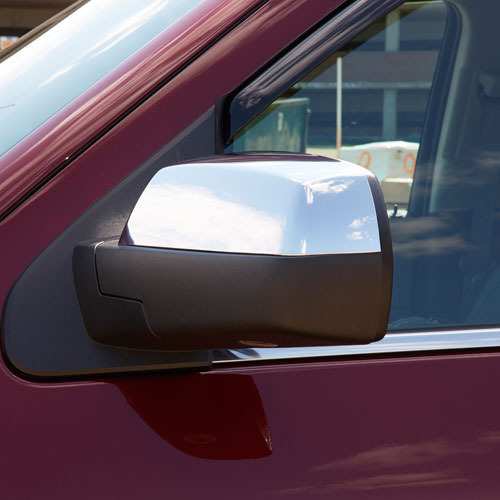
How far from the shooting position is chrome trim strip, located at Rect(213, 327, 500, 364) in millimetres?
1103

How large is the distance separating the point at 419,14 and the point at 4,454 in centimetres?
98

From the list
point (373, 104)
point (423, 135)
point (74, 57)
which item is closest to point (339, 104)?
point (373, 104)

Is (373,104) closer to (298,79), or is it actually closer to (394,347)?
(298,79)

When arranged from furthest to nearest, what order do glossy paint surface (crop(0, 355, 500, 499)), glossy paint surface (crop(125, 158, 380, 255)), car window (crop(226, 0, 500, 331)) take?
1. car window (crop(226, 0, 500, 331))
2. glossy paint surface (crop(0, 355, 500, 499))
3. glossy paint surface (crop(125, 158, 380, 255))

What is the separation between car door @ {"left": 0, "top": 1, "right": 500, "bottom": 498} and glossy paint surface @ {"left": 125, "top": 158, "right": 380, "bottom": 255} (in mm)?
160

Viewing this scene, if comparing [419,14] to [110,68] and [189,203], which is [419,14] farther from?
[189,203]

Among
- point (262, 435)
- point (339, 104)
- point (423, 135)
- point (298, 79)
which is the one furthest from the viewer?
point (423, 135)

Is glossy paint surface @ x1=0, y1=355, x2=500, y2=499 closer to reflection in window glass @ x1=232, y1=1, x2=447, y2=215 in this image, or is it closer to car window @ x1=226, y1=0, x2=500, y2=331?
car window @ x1=226, y1=0, x2=500, y2=331

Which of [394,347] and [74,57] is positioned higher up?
[74,57]

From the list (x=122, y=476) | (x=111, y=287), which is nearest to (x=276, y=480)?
(x=122, y=476)

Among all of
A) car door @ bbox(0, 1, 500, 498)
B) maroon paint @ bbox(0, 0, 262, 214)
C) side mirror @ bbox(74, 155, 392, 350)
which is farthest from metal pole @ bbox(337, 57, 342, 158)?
side mirror @ bbox(74, 155, 392, 350)

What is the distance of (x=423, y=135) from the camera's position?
1.64 meters

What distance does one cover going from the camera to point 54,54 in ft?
4.31

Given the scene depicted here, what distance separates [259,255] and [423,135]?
85 cm
